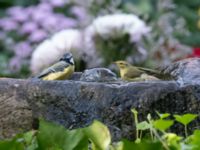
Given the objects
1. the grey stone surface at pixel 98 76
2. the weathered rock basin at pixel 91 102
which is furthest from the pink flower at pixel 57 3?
the weathered rock basin at pixel 91 102

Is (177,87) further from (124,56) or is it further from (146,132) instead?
(124,56)

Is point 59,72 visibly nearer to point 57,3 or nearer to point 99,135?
point 99,135

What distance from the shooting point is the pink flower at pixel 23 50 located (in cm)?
693

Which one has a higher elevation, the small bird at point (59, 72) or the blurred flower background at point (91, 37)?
the blurred flower background at point (91, 37)

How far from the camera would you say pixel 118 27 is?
5.52 meters

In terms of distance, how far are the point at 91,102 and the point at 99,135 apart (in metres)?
0.66

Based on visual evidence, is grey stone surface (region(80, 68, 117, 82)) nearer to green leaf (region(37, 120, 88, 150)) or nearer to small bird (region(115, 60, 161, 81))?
small bird (region(115, 60, 161, 81))

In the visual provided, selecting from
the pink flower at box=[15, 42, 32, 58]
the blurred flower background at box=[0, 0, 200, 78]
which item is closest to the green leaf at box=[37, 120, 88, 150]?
the blurred flower background at box=[0, 0, 200, 78]

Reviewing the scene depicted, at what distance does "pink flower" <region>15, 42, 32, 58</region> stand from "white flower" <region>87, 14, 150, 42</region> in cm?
144

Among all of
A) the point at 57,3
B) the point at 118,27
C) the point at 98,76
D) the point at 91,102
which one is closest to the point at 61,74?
the point at 98,76

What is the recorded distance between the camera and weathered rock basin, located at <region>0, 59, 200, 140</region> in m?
2.09

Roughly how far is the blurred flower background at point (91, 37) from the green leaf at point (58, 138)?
3.49 m

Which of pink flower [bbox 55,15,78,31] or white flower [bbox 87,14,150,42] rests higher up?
pink flower [bbox 55,15,78,31]

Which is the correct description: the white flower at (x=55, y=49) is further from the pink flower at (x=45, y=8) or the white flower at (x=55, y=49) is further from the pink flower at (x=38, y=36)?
the pink flower at (x=45, y=8)
